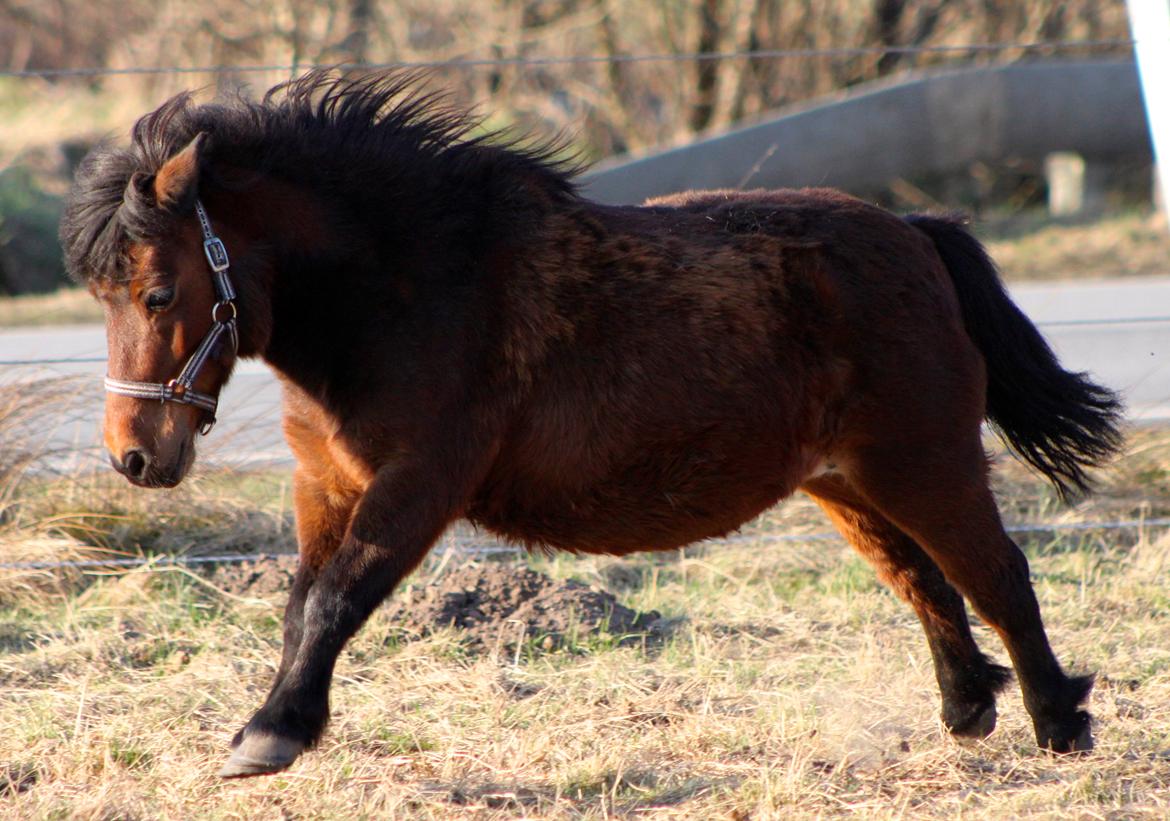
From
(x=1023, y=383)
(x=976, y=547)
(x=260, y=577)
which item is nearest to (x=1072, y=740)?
(x=976, y=547)

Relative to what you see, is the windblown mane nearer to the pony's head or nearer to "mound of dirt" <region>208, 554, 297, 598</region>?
the pony's head

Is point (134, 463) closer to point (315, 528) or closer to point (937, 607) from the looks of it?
point (315, 528)

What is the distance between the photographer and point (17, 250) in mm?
12695

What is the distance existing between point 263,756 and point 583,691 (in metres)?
1.47

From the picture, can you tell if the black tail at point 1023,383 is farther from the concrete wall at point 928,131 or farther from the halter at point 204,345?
the concrete wall at point 928,131

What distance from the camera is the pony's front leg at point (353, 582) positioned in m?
3.13

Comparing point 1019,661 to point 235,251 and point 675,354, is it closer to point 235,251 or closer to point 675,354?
point 675,354

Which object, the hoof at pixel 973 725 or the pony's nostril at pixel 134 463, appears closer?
the pony's nostril at pixel 134 463

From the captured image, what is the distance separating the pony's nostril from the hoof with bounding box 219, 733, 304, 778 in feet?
2.29

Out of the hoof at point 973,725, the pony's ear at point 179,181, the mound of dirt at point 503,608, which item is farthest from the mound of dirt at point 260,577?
the hoof at point 973,725

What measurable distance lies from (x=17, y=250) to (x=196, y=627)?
30.0 ft

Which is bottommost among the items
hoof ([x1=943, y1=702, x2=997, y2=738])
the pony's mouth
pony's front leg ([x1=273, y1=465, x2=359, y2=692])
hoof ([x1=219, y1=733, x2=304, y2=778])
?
hoof ([x1=943, y1=702, x2=997, y2=738])

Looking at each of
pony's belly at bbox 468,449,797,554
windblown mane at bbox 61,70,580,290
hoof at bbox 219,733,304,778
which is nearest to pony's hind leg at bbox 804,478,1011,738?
pony's belly at bbox 468,449,797,554

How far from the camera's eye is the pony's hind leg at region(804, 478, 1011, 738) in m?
3.99
